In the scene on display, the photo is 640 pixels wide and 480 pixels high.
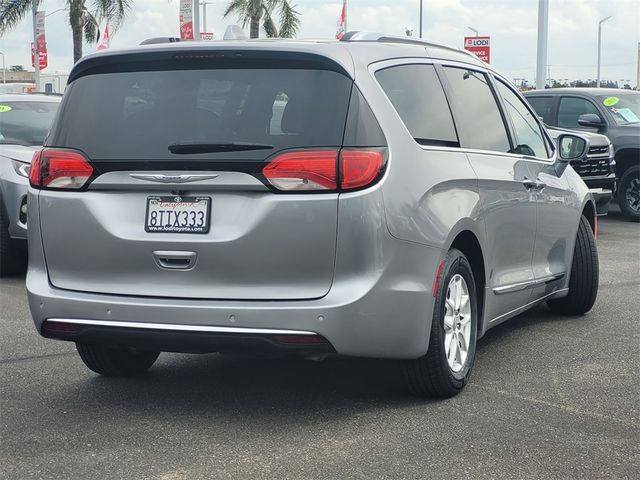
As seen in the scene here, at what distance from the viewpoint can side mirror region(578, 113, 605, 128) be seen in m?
14.1

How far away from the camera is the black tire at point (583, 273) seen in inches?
285

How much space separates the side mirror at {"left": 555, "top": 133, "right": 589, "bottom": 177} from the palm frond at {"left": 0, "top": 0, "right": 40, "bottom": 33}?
101 ft

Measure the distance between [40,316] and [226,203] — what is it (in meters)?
1.10

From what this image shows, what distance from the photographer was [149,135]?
185 inches

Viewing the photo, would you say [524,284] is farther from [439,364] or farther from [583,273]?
[439,364]

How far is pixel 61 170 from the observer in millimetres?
4824

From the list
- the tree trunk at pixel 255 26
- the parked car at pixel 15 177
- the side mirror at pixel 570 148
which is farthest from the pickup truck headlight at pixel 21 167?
the tree trunk at pixel 255 26

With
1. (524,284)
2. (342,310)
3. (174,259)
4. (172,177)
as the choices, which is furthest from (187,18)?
(342,310)

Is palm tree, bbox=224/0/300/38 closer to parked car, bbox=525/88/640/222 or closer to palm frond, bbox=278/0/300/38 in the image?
palm frond, bbox=278/0/300/38

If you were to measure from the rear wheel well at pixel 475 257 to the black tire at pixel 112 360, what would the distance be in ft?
5.97

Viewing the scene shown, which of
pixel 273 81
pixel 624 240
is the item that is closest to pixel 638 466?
pixel 273 81

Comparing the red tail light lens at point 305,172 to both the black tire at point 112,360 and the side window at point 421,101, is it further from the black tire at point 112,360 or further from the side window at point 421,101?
the black tire at point 112,360

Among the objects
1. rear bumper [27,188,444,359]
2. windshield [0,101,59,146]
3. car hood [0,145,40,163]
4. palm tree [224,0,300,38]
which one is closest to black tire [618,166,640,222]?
windshield [0,101,59,146]

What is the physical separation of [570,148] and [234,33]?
274cm
